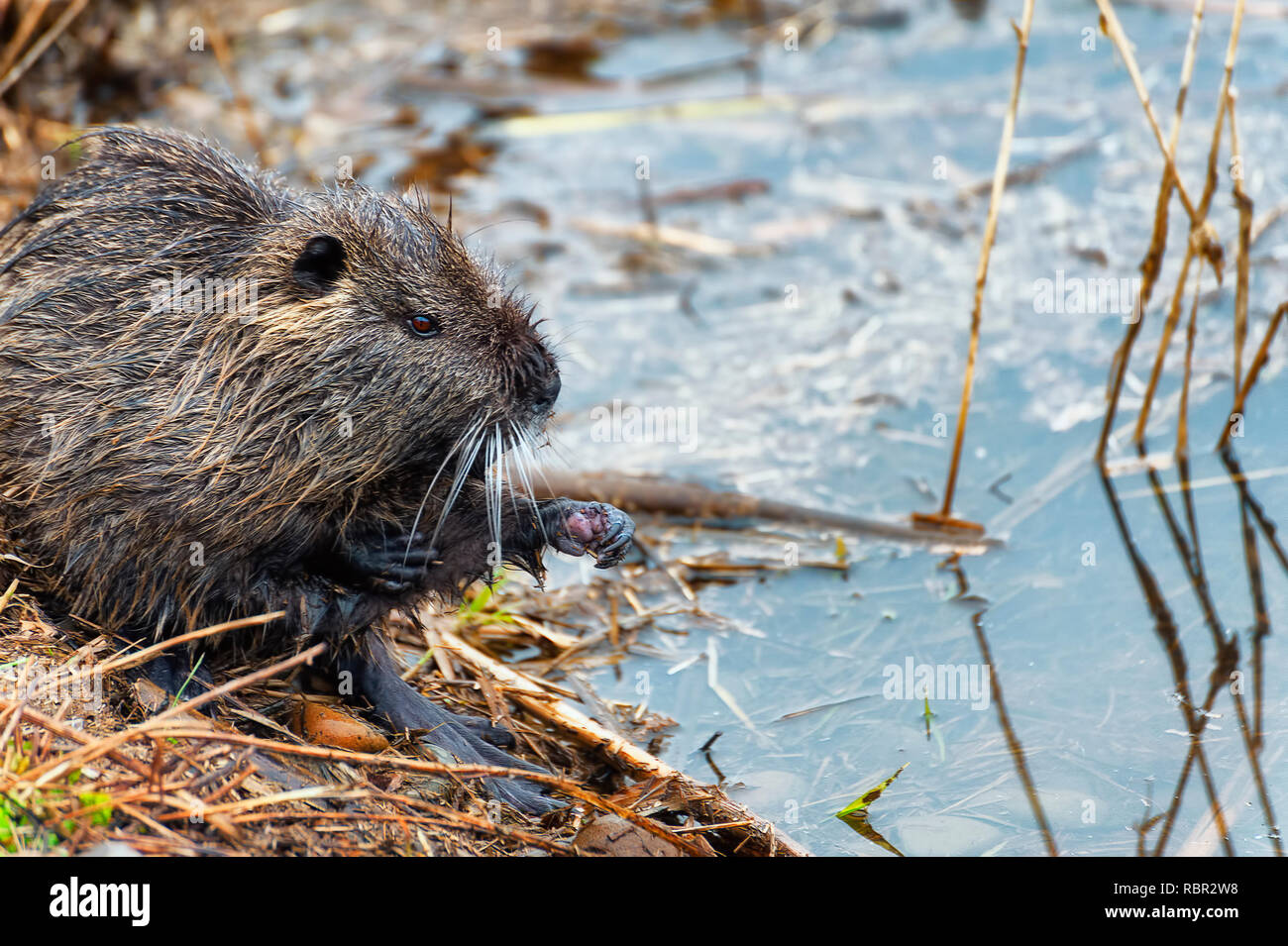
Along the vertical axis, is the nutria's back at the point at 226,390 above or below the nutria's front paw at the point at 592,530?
above

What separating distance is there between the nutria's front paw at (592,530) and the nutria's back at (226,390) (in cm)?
20

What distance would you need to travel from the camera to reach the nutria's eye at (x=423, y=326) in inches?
135

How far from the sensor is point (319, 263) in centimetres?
339

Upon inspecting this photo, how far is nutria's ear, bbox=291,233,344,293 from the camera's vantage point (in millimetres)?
3355

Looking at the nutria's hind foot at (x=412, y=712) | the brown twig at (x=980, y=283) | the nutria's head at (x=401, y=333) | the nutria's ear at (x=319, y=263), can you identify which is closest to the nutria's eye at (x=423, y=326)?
the nutria's head at (x=401, y=333)

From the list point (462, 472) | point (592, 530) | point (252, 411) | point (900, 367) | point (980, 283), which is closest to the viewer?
point (252, 411)

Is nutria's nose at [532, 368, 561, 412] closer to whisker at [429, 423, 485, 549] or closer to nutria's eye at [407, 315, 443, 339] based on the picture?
whisker at [429, 423, 485, 549]

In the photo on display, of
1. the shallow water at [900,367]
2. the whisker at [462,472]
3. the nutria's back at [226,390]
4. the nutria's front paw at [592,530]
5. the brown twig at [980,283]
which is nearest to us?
the nutria's back at [226,390]

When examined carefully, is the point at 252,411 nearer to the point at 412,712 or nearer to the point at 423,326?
the point at 423,326

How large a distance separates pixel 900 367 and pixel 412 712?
2.81m

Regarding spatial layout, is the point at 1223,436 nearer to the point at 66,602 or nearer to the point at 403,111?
the point at 66,602

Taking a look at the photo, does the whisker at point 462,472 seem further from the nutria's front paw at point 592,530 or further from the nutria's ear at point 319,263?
the nutria's ear at point 319,263

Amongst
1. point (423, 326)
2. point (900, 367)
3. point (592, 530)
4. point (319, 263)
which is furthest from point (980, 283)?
point (319, 263)
